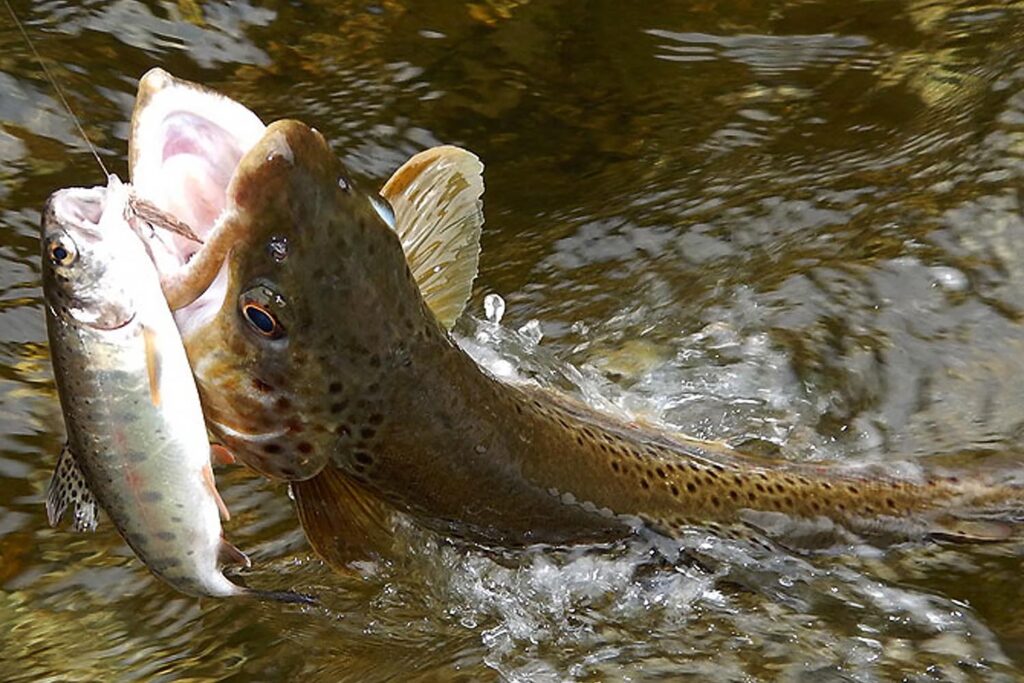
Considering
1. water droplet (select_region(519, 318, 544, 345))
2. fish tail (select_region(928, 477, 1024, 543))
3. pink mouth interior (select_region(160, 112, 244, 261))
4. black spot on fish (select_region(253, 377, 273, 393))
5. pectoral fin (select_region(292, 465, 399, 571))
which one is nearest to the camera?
pink mouth interior (select_region(160, 112, 244, 261))

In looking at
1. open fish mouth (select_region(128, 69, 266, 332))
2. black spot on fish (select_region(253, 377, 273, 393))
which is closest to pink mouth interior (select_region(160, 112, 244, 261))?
open fish mouth (select_region(128, 69, 266, 332))

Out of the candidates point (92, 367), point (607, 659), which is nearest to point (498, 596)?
point (607, 659)

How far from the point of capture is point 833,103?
647 centimetres

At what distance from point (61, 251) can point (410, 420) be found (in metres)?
1.00

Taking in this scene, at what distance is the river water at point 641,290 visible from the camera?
3.92 meters

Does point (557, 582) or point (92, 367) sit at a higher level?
point (92, 367)

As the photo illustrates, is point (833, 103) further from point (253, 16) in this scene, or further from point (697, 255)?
point (253, 16)

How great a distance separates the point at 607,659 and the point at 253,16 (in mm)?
4187

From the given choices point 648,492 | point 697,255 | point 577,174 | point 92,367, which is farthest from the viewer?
point 577,174

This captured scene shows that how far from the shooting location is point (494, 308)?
527 cm

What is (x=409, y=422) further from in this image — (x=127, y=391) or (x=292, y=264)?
(x=127, y=391)

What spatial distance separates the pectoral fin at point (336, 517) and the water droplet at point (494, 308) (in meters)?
1.80

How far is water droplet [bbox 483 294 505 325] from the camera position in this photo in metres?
5.22

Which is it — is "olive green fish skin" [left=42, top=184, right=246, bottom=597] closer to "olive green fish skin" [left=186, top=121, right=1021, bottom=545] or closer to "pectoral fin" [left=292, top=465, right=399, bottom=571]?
"olive green fish skin" [left=186, top=121, right=1021, bottom=545]
